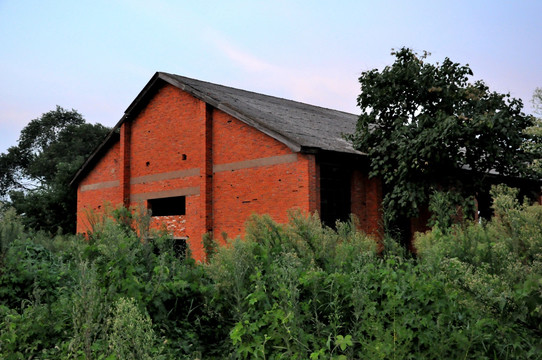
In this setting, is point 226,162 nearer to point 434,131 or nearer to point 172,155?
point 172,155

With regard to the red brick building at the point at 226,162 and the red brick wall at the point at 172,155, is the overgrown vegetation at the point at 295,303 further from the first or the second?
the red brick wall at the point at 172,155

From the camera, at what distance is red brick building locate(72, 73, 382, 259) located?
13.6 meters

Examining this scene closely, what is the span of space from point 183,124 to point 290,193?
5482 millimetres

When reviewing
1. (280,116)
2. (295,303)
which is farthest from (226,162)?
(295,303)

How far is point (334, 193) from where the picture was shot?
14.6 meters

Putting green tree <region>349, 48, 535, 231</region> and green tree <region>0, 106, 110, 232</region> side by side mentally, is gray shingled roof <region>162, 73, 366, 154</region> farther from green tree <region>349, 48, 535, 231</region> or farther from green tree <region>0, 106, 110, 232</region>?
green tree <region>0, 106, 110, 232</region>

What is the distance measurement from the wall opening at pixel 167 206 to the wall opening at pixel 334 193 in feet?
19.5

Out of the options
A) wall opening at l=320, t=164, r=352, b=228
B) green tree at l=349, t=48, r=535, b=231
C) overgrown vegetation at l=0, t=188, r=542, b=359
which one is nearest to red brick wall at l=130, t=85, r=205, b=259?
wall opening at l=320, t=164, r=352, b=228

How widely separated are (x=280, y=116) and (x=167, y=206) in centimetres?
570

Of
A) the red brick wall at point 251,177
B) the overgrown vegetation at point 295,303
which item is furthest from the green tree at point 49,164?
the overgrown vegetation at point 295,303

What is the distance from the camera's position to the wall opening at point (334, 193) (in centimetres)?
1430

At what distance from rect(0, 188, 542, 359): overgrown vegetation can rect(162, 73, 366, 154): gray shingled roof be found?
26.4 feet

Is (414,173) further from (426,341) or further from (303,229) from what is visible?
(426,341)

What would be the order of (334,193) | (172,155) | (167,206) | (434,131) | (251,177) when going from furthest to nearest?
1. (167,206)
2. (172,155)
3. (334,193)
4. (251,177)
5. (434,131)
